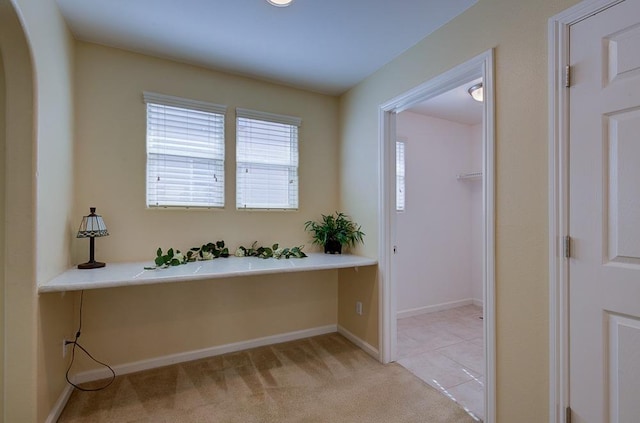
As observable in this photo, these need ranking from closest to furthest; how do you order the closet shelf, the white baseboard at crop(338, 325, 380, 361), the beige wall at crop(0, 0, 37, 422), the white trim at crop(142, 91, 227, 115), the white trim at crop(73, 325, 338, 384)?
the beige wall at crop(0, 0, 37, 422)
the white trim at crop(73, 325, 338, 384)
the white trim at crop(142, 91, 227, 115)
the white baseboard at crop(338, 325, 380, 361)
the closet shelf

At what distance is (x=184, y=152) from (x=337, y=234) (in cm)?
161

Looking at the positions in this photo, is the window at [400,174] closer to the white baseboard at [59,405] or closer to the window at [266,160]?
the window at [266,160]

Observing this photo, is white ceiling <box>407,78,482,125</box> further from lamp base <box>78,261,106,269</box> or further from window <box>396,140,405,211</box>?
lamp base <box>78,261,106,269</box>

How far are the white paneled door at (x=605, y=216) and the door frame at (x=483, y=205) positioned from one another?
1.28 feet

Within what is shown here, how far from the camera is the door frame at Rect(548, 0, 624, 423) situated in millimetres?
1438

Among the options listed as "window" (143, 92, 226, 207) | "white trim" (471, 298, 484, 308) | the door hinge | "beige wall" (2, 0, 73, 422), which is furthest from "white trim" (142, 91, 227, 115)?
"white trim" (471, 298, 484, 308)

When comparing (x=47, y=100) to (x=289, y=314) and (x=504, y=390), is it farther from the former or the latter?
(x=504, y=390)

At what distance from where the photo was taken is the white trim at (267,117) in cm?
295

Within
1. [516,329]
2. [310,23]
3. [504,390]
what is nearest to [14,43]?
[310,23]

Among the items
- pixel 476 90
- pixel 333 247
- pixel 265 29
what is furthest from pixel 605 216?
pixel 265 29

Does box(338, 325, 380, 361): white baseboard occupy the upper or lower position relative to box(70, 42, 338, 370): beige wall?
lower

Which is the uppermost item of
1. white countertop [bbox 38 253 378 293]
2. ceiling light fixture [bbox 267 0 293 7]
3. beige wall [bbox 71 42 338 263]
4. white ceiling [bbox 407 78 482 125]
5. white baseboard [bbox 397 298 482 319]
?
ceiling light fixture [bbox 267 0 293 7]

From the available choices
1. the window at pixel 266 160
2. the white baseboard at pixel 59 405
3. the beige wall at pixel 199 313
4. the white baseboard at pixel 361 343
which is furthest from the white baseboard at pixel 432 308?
the white baseboard at pixel 59 405

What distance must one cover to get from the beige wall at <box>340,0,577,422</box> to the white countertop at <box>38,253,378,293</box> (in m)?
1.22
